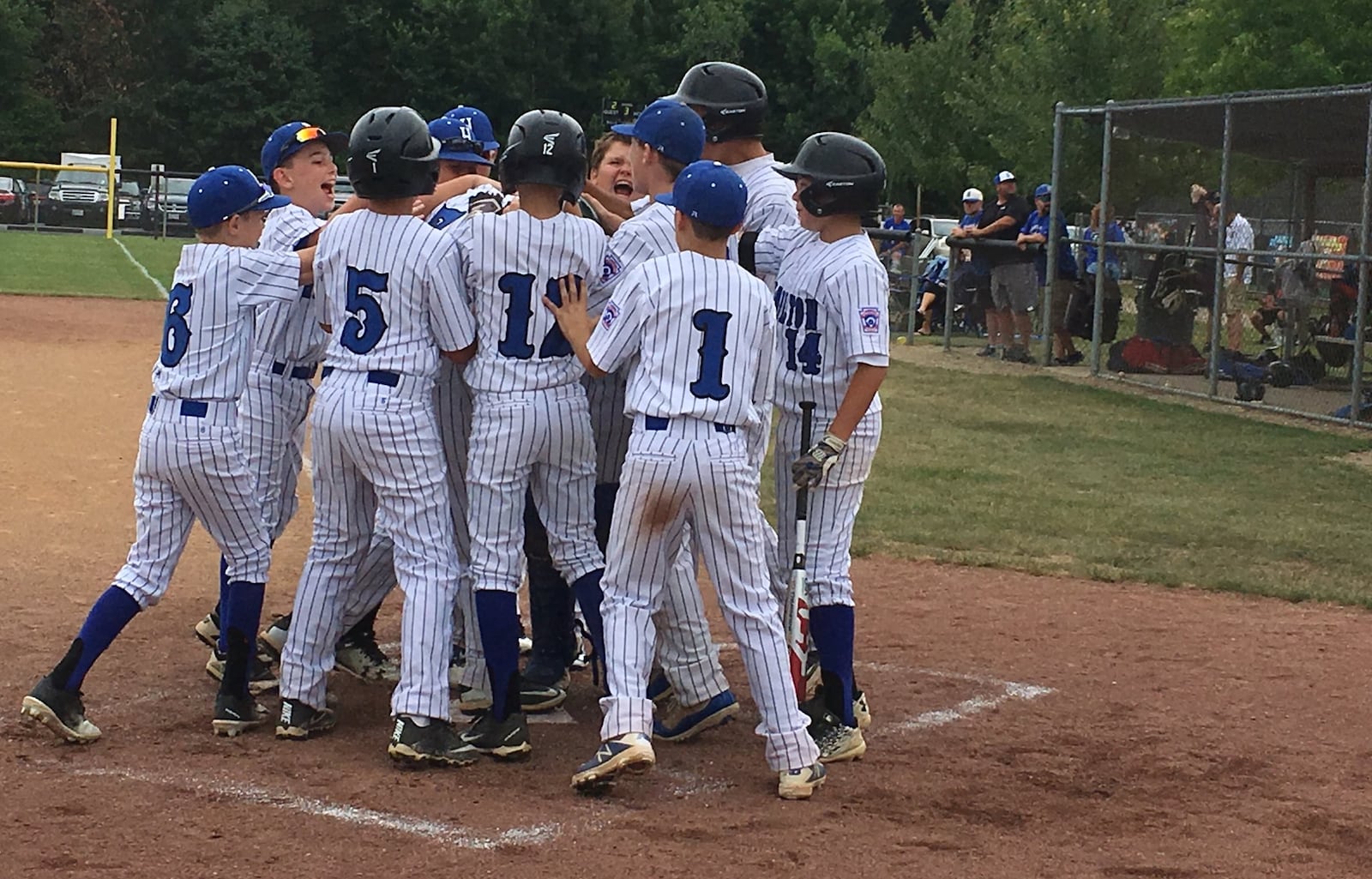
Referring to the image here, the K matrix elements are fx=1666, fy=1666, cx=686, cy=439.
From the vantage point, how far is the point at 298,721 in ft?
18.3

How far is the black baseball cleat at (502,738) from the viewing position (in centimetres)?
537

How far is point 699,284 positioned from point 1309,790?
2500 mm

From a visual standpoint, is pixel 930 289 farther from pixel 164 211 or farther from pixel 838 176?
pixel 164 211

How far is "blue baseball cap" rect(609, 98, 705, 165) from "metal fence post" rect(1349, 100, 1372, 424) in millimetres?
9135

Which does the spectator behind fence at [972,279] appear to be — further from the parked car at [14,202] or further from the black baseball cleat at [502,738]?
the parked car at [14,202]

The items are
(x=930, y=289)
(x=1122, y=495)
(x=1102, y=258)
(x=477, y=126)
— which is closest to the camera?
(x=477, y=126)

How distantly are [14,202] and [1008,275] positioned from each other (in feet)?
105

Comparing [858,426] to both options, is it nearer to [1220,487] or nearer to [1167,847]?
[1167,847]

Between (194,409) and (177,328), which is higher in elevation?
(177,328)

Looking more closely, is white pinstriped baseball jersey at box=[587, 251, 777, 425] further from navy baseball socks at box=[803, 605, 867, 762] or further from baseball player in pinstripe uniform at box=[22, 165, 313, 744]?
baseball player in pinstripe uniform at box=[22, 165, 313, 744]

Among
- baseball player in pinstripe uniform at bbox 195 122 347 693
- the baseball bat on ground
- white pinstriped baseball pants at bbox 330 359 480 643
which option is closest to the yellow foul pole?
baseball player in pinstripe uniform at bbox 195 122 347 693

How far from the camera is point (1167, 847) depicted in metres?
4.69

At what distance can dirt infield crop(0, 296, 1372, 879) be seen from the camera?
177 inches

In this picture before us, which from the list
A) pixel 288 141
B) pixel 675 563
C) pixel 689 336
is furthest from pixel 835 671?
pixel 288 141
